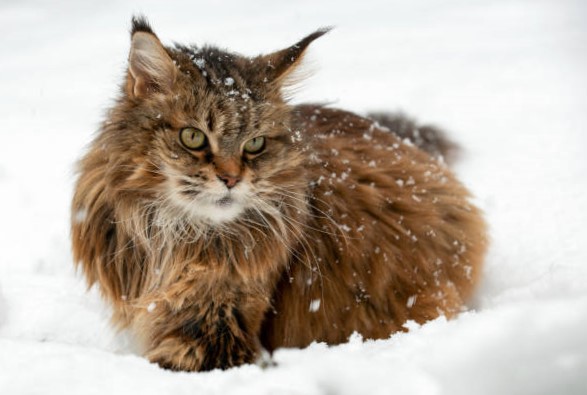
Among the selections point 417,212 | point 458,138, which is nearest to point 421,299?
point 417,212

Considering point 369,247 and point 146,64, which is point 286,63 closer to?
point 146,64

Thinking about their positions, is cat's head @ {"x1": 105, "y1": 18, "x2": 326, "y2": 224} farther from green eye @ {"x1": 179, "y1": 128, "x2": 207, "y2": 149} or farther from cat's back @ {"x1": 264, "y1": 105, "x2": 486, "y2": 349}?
cat's back @ {"x1": 264, "y1": 105, "x2": 486, "y2": 349}

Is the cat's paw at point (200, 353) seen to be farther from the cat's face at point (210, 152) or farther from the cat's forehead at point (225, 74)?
the cat's forehead at point (225, 74)

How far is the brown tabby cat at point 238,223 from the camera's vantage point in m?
2.10

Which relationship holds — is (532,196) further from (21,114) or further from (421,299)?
(21,114)

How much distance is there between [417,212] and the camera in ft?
9.24

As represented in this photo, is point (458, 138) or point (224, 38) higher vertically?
point (224, 38)

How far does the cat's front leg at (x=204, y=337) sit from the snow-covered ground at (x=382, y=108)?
370 mm

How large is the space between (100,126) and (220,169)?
2.17ft

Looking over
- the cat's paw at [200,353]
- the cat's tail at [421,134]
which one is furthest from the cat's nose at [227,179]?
the cat's tail at [421,134]

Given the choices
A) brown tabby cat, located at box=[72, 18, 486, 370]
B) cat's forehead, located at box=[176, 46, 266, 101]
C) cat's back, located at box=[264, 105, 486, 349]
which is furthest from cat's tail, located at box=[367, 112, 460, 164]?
cat's forehead, located at box=[176, 46, 266, 101]

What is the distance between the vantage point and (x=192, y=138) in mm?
2090

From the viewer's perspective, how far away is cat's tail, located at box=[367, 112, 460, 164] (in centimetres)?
379

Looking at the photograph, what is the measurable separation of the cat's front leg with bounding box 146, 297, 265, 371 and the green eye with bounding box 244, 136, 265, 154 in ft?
2.05
